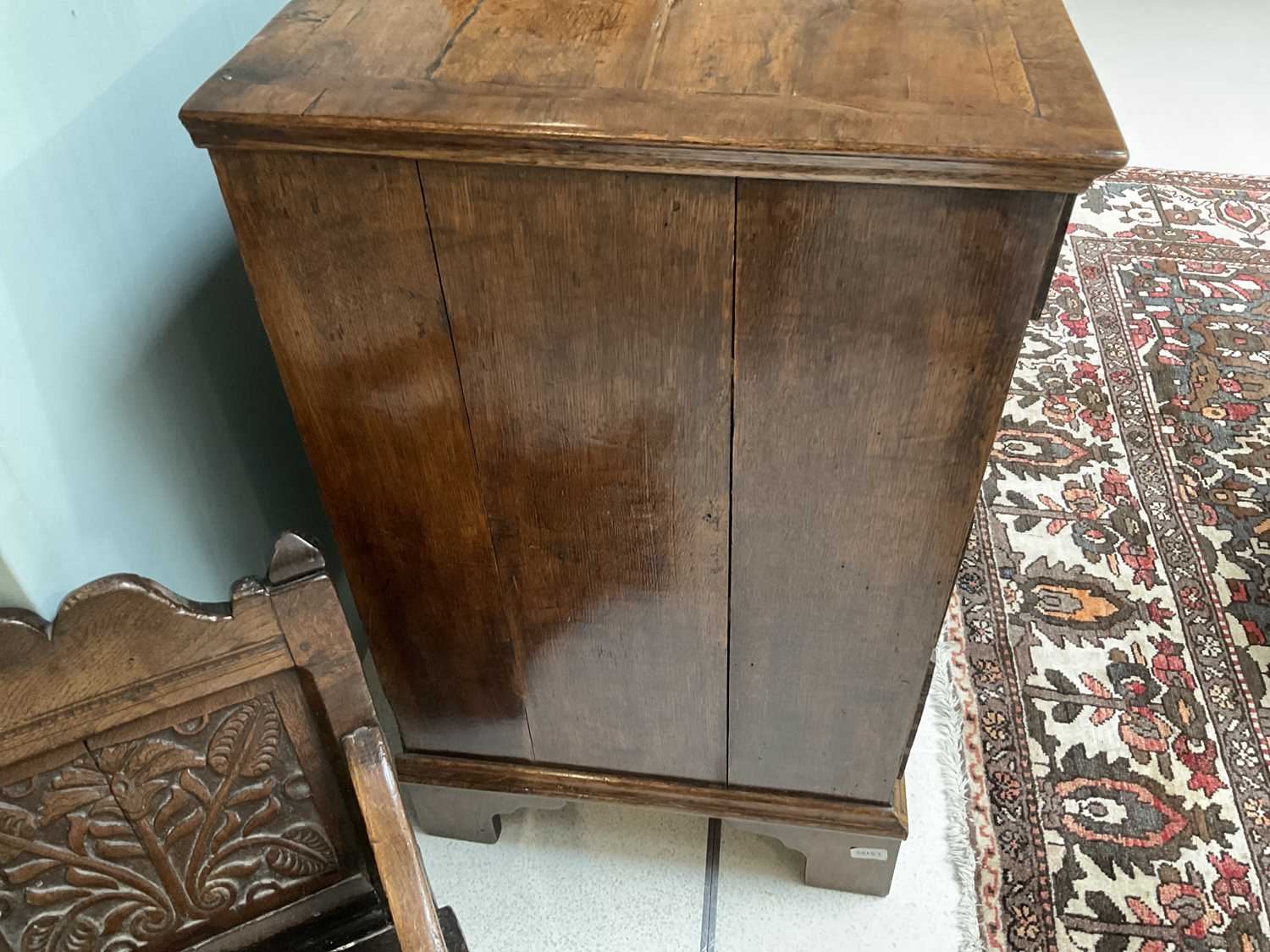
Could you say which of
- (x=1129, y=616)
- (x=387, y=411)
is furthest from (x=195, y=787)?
(x=1129, y=616)

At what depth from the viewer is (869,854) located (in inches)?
48.1

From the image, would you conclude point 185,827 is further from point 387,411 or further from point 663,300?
point 663,300

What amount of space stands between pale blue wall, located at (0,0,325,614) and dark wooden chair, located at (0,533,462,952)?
0.34 feet

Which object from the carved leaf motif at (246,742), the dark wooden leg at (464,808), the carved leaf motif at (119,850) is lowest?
the dark wooden leg at (464,808)

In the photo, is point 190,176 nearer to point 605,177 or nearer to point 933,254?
point 605,177

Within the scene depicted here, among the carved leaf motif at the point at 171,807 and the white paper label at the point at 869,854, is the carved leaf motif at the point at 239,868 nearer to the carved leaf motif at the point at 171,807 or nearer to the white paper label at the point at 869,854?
the carved leaf motif at the point at 171,807

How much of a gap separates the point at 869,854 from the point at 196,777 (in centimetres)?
77

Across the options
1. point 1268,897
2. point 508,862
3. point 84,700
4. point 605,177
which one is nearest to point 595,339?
point 605,177

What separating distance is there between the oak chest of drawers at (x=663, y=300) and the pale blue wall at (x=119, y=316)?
0.42 feet

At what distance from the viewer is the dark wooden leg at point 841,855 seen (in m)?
1.20

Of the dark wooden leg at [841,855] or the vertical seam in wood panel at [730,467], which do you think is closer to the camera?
the vertical seam in wood panel at [730,467]

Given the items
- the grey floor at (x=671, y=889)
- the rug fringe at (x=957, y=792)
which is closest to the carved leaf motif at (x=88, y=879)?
the grey floor at (x=671, y=889)

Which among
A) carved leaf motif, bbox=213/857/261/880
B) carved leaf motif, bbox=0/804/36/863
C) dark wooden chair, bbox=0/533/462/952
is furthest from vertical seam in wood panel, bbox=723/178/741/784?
carved leaf motif, bbox=0/804/36/863

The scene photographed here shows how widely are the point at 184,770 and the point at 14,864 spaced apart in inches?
5.1
